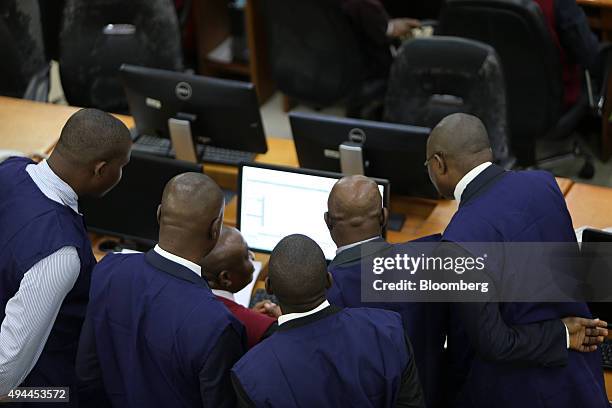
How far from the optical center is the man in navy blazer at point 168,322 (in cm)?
239

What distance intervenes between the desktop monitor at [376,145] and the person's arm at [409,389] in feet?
3.76

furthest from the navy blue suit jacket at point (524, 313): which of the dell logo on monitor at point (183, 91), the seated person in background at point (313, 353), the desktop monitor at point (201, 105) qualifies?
the dell logo on monitor at point (183, 91)

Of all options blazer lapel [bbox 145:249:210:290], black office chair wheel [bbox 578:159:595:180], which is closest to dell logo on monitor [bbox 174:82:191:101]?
blazer lapel [bbox 145:249:210:290]

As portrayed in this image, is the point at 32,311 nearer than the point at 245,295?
Yes

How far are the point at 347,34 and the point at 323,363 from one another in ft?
9.20

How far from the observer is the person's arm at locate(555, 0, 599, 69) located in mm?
4359

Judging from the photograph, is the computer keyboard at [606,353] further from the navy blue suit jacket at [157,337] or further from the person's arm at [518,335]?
the navy blue suit jacket at [157,337]

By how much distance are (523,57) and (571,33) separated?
27 centimetres

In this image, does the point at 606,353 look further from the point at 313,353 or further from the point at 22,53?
the point at 22,53

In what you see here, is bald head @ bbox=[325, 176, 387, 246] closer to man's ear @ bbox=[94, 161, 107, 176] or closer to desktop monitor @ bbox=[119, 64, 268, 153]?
man's ear @ bbox=[94, 161, 107, 176]

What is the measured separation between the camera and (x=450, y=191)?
9.18 feet

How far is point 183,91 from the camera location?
12.4 feet

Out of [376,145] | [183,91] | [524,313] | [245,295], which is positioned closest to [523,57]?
[376,145]

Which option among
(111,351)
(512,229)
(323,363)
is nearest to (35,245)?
(111,351)
